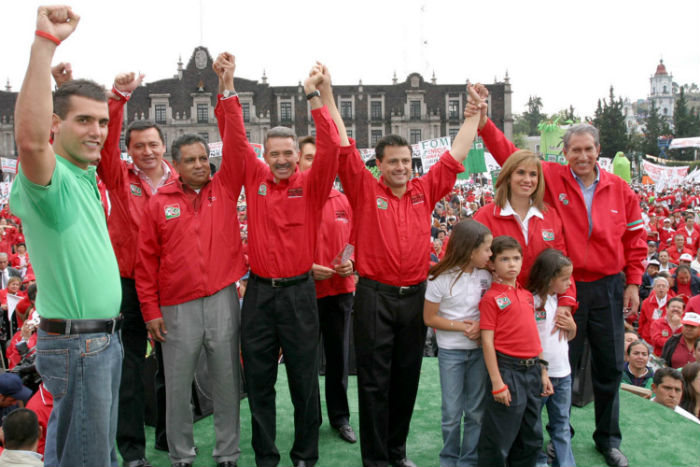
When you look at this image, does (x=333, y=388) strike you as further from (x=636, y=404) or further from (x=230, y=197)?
(x=636, y=404)

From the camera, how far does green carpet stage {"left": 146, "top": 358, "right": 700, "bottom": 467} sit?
375cm

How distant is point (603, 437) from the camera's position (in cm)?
380

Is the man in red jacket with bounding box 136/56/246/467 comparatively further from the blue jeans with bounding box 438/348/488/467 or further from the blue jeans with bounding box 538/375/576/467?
the blue jeans with bounding box 538/375/576/467

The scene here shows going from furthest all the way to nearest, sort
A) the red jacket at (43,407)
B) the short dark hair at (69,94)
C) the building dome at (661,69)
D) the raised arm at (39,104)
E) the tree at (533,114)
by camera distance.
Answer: the building dome at (661,69) → the tree at (533,114) → the red jacket at (43,407) → the short dark hair at (69,94) → the raised arm at (39,104)

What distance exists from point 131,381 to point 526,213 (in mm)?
2745

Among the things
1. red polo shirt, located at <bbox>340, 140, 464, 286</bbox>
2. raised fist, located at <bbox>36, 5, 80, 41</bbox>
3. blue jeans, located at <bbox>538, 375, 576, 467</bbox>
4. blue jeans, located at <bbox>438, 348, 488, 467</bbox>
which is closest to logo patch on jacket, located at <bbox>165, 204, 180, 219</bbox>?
red polo shirt, located at <bbox>340, 140, 464, 286</bbox>

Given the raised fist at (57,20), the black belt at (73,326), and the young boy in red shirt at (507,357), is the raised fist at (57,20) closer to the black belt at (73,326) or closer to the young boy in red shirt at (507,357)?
the black belt at (73,326)

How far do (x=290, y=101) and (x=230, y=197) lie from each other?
50534 mm

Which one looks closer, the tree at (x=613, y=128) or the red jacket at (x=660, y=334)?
the red jacket at (x=660, y=334)

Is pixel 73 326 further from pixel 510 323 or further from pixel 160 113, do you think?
pixel 160 113

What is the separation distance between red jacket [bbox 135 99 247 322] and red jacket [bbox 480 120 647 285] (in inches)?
76.8

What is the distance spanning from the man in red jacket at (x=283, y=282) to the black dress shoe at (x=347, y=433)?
0.51m

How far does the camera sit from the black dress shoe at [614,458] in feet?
11.9

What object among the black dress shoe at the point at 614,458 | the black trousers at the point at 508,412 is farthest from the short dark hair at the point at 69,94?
the black dress shoe at the point at 614,458
